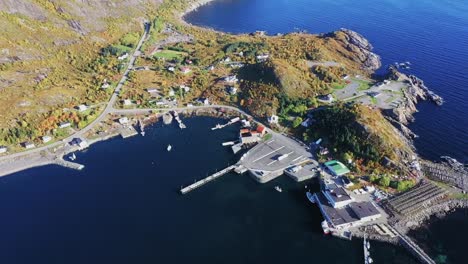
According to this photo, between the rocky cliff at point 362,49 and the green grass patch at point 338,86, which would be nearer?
the green grass patch at point 338,86

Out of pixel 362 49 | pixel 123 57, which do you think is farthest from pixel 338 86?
pixel 123 57

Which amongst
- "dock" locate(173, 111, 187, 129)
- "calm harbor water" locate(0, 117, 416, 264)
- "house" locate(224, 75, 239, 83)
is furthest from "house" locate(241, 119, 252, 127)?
"house" locate(224, 75, 239, 83)

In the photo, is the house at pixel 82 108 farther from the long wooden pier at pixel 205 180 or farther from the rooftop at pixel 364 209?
the rooftop at pixel 364 209

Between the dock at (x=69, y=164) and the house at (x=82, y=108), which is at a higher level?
the house at (x=82, y=108)

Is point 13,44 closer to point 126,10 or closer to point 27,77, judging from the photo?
point 27,77

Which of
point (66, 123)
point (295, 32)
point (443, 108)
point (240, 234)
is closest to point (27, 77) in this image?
point (66, 123)

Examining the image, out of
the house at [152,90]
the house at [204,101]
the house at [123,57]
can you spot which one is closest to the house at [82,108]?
the house at [152,90]

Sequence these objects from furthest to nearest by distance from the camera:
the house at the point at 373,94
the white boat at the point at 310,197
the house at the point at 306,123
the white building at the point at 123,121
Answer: the house at the point at 373,94
the white building at the point at 123,121
the house at the point at 306,123
the white boat at the point at 310,197
